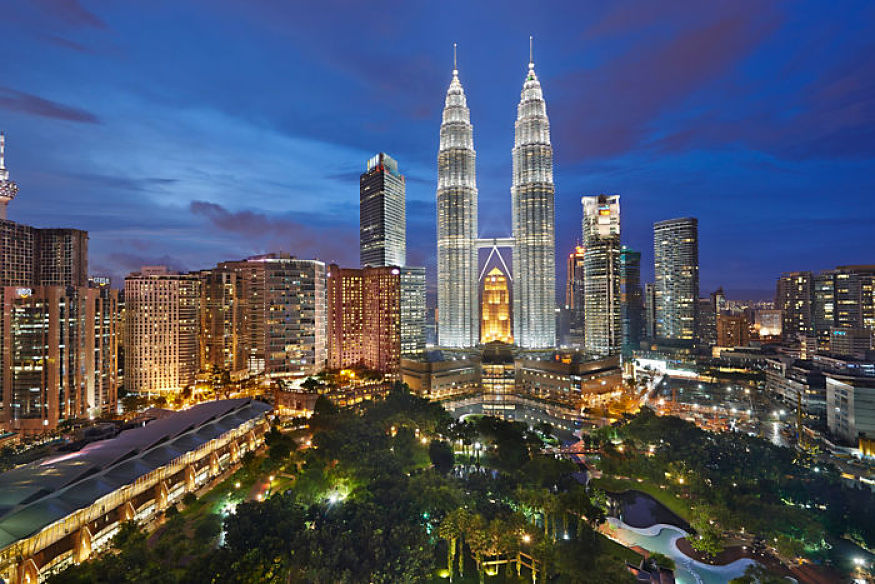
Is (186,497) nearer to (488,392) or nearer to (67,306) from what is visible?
(67,306)

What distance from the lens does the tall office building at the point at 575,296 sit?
171500 mm

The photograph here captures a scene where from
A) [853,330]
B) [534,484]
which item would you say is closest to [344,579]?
[534,484]

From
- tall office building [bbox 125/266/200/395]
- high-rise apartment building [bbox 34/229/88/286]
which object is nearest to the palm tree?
tall office building [bbox 125/266/200/395]

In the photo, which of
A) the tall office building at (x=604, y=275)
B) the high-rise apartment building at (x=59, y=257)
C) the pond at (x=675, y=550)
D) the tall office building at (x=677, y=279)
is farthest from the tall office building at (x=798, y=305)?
the high-rise apartment building at (x=59, y=257)

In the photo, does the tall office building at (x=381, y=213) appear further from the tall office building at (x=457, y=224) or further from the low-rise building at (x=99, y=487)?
the low-rise building at (x=99, y=487)

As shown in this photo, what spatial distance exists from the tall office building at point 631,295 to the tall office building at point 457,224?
2368 inches

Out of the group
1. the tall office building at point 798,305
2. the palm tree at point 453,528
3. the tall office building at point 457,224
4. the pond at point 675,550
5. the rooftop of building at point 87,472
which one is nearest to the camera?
the rooftop of building at point 87,472

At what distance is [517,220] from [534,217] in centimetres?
469

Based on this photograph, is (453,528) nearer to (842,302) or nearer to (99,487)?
(99,487)

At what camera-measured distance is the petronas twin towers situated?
101 metres

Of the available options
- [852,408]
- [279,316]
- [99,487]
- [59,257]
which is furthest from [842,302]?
[59,257]

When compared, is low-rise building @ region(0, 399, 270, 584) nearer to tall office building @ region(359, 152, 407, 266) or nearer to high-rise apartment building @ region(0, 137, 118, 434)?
high-rise apartment building @ region(0, 137, 118, 434)

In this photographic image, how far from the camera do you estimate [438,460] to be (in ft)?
158

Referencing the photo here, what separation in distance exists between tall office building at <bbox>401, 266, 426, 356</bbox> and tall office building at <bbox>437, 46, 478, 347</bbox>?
11382 mm
